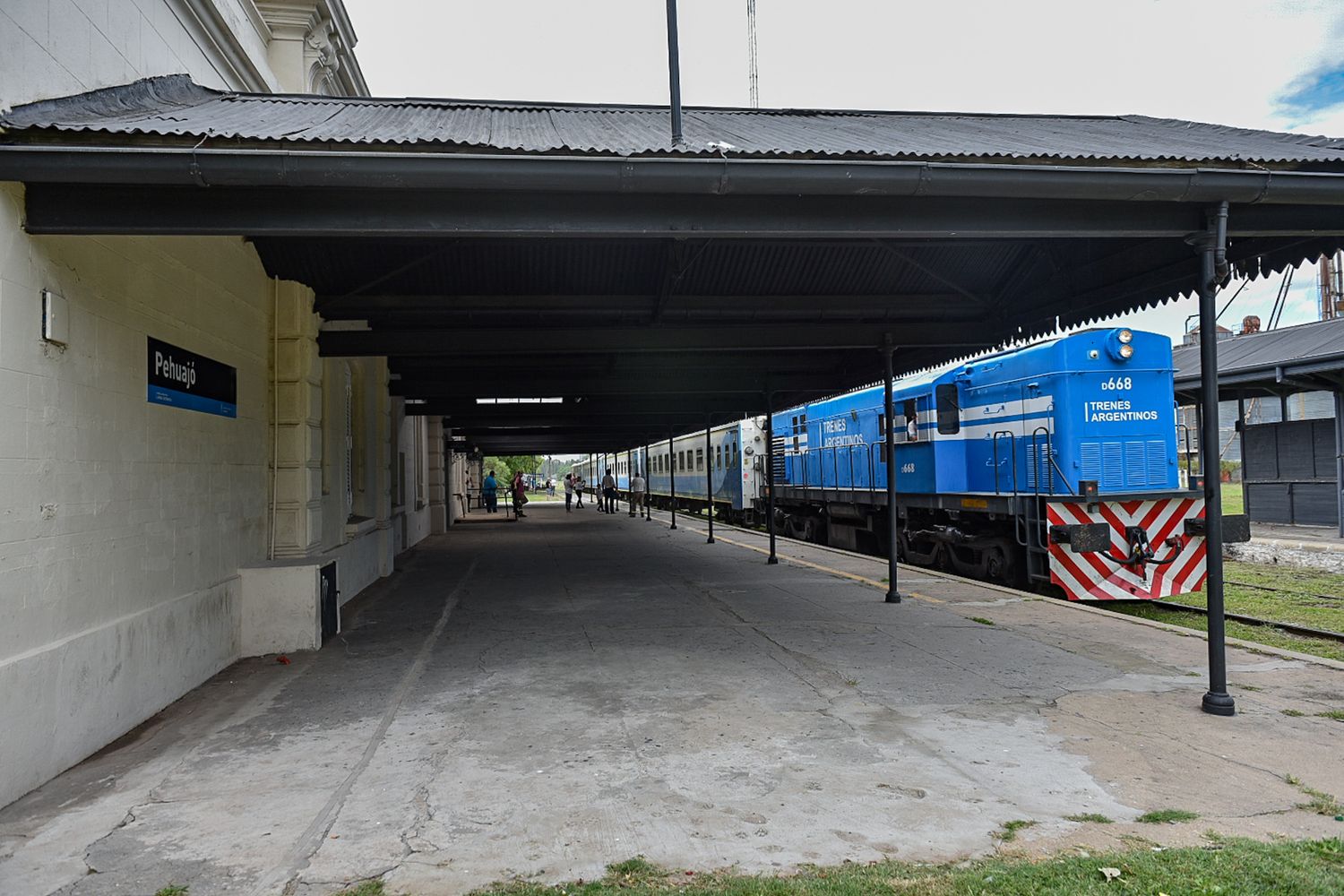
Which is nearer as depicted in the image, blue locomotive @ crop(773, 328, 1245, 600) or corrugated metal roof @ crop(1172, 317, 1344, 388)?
blue locomotive @ crop(773, 328, 1245, 600)

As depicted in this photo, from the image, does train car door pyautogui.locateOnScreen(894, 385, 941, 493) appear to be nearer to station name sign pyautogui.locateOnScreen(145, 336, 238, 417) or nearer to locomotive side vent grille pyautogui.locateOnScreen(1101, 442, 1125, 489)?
locomotive side vent grille pyautogui.locateOnScreen(1101, 442, 1125, 489)

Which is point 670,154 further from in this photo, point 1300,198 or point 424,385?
point 424,385

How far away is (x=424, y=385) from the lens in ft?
48.9

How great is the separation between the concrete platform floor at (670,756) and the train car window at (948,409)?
4.15 metres

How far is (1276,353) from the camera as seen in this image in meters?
18.8

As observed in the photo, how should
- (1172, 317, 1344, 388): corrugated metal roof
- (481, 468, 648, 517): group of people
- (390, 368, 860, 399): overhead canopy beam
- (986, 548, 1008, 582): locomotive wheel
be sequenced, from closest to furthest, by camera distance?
(986, 548, 1008, 582): locomotive wheel → (390, 368, 860, 399): overhead canopy beam → (1172, 317, 1344, 388): corrugated metal roof → (481, 468, 648, 517): group of people

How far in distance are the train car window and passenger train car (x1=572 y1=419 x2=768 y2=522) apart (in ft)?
21.8

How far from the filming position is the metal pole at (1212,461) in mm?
5625

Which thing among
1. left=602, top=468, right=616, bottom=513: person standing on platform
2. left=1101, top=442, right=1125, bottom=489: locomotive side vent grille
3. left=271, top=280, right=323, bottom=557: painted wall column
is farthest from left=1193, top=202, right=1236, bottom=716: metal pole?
left=602, top=468, right=616, bottom=513: person standing on platform

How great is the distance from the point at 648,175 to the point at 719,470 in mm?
23019

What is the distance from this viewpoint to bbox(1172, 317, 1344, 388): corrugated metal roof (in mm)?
16469

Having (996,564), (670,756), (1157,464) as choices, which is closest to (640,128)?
(670,756)

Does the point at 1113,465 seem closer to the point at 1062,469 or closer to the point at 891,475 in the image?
the point at 1062,469

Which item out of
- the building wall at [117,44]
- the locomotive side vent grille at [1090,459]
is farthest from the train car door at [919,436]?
the building wall at [117,44]
